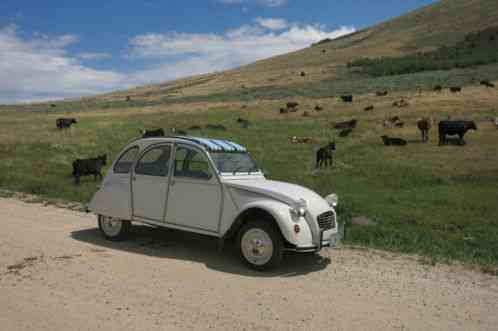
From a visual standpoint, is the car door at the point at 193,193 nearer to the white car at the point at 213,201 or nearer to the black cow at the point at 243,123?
the white car at the point at 213,201

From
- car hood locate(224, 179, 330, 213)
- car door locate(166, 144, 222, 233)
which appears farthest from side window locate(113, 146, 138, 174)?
car hood locate(224, 179, 330, 213)

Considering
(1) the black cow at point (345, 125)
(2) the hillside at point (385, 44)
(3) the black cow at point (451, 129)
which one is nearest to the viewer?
(3) the black cow at point (451, 129)

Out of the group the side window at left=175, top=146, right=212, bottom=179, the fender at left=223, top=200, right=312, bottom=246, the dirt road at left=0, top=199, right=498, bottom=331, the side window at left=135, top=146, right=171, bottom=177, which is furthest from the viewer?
the side window at left=135, top=146, right=171, bottom=177

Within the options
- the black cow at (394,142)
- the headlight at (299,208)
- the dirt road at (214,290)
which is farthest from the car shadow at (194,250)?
the black cow at (394,142)

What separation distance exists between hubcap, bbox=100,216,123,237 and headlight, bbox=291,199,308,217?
12.3 ft

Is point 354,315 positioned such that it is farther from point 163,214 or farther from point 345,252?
point 163,214

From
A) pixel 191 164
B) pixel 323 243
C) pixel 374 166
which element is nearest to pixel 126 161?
pixel 191 164

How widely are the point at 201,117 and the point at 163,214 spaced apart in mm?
31663

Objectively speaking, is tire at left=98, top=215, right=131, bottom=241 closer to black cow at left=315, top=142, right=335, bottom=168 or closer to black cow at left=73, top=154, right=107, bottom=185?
black cow at left=73, top=154, right=107, bottom=185

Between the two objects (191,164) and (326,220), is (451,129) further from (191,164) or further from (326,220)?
(191,164)

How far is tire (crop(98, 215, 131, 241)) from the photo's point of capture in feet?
30.3

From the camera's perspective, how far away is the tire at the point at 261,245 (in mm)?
7305

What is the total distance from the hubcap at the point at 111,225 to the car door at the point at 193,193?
4.48 ft

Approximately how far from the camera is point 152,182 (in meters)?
8.78
